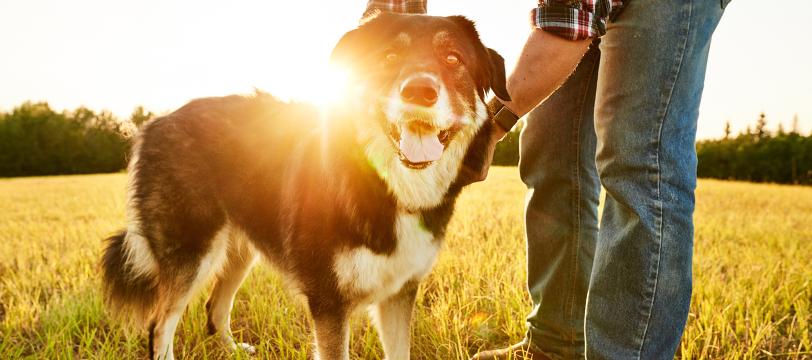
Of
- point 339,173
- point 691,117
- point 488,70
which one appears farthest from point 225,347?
point 691,117

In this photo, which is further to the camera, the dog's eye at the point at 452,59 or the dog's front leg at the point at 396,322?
the dog's front leg at the point at 396,322

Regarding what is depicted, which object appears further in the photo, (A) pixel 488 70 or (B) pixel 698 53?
(A) pixel 488 70

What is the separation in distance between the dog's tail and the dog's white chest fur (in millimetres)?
1567

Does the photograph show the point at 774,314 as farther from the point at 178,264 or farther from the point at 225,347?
the point at 178,264

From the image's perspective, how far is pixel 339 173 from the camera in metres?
2.34

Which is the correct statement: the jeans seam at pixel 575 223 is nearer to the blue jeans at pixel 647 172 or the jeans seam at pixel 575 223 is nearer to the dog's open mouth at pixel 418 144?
the blue jeans at pixel 647 172

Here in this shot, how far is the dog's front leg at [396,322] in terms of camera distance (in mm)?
2619

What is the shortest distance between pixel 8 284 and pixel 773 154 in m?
50.7

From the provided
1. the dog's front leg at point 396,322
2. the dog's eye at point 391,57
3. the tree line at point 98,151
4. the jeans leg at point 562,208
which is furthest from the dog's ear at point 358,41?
the tree line at point 98,151

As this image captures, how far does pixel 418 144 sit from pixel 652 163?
2.96 feet

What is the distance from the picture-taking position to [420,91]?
6.54 feet

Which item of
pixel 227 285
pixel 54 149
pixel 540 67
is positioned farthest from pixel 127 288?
pixel 54 149

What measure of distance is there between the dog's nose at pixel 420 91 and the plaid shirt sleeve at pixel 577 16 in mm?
475

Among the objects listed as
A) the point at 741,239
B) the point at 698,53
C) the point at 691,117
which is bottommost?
the point at 741,239
